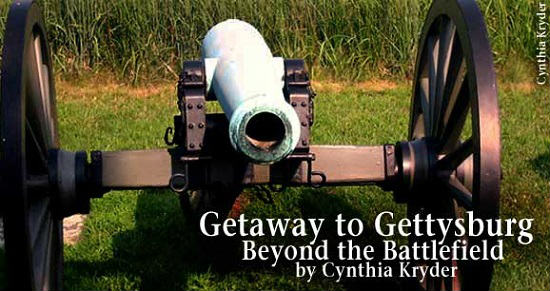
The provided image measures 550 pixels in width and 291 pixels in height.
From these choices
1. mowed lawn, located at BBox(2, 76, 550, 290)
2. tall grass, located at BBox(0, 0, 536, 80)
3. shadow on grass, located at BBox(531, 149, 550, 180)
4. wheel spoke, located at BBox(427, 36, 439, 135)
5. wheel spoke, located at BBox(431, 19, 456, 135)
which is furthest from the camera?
tall grass, located at BBox(0, 0, 536, 80)

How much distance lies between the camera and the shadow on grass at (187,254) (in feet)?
15.9

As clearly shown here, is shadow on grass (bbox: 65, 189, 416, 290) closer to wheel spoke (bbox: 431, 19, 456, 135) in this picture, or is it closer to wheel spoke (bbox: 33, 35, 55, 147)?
wheel spoke (bbox: 33, 35, 55, 147)

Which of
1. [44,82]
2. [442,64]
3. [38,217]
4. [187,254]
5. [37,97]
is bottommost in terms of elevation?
[38,217]

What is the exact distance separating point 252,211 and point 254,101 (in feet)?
7.80

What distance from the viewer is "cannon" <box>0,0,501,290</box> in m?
3.30

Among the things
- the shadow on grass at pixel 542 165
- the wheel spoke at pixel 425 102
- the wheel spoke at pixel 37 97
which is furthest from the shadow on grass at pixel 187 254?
the shadow on grass at pixel 542 165

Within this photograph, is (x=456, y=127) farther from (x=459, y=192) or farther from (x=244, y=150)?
(x=244, y=150)

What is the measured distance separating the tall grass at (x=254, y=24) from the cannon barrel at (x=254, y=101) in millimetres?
5150

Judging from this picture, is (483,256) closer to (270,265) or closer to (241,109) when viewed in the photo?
(241,109)

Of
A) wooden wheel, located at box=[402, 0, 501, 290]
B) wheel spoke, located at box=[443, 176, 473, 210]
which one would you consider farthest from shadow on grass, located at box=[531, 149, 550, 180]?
wheel spoke, located at box=[443, 176, 473, 210]

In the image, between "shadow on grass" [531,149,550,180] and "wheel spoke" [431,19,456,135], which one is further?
"shadow on grass" [531,149,550,180]

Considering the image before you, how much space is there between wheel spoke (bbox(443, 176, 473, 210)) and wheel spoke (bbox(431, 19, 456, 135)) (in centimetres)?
36

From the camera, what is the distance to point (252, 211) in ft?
18.2

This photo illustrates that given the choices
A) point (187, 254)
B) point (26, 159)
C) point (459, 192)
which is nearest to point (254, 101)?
point (459, 192)
